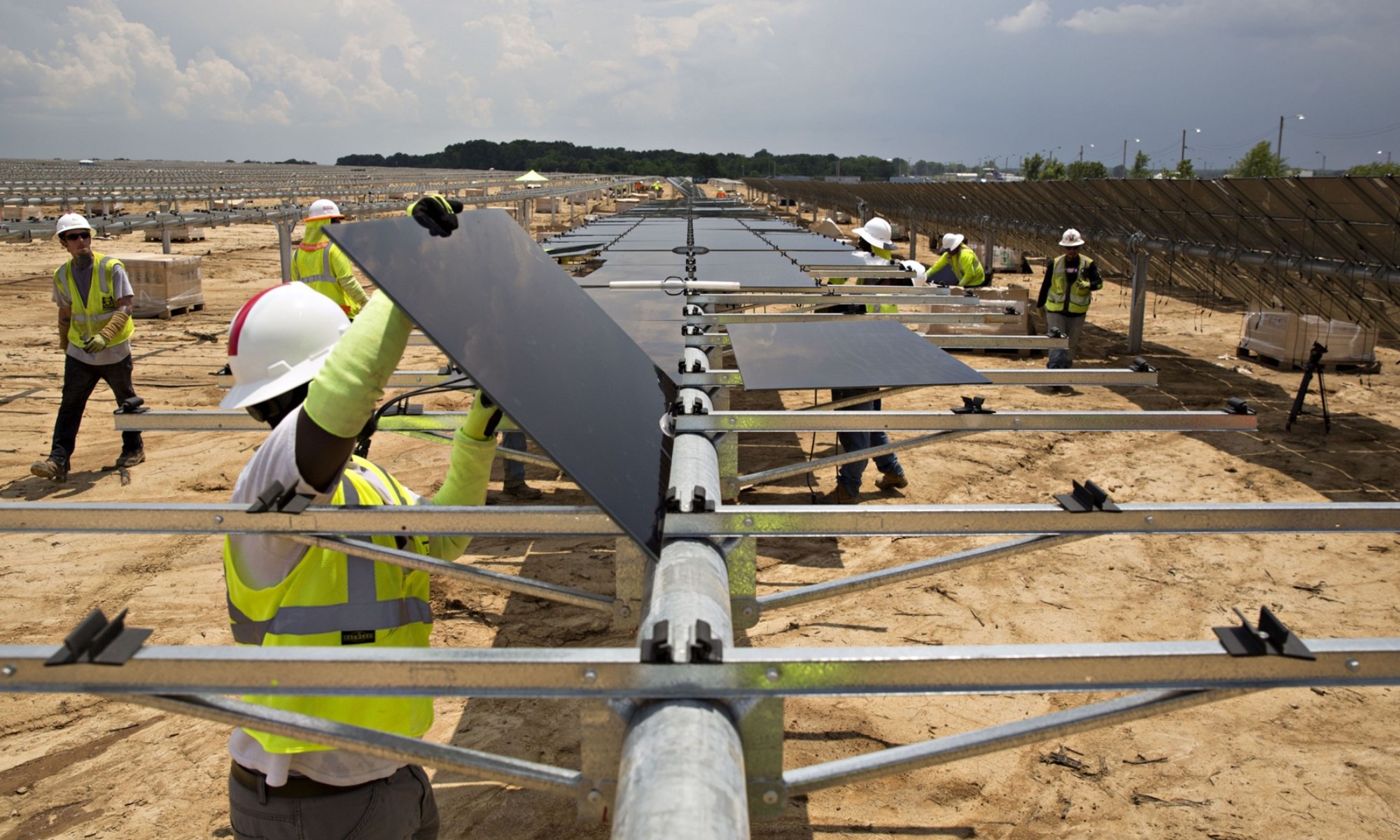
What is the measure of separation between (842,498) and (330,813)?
5.39 m

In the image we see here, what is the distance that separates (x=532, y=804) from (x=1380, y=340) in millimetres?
14742

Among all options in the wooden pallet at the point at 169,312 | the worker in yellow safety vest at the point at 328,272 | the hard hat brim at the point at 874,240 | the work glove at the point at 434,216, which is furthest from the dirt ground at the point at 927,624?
the wooden pallet at the point at 169,312

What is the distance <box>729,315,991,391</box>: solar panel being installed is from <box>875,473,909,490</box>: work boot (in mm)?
2471

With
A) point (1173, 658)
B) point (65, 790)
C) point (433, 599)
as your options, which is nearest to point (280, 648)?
point (1173, 658)

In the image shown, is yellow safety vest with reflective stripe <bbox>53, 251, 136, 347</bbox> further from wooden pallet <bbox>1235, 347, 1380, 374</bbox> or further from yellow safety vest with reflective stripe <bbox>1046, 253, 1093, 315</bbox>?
wooden pallet <bbox>1235, 347, 1380, 374</bbox>

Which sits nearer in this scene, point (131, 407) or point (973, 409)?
point (131, 407)

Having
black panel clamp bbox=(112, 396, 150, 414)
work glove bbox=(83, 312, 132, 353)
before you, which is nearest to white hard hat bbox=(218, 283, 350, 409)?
black panel clamp bbox=(112, 396, 150, 414)

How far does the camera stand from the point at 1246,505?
94.7 inches

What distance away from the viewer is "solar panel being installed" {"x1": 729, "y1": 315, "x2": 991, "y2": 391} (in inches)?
142

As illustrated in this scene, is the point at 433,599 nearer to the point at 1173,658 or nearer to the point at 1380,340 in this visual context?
the point at 1173,658

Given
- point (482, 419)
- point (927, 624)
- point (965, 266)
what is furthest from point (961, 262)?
point (482, 419)

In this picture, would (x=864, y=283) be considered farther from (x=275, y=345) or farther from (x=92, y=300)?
(x=275, y=345)

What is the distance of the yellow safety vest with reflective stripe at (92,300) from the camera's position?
24.3 ft

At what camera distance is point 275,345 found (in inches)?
88.1
